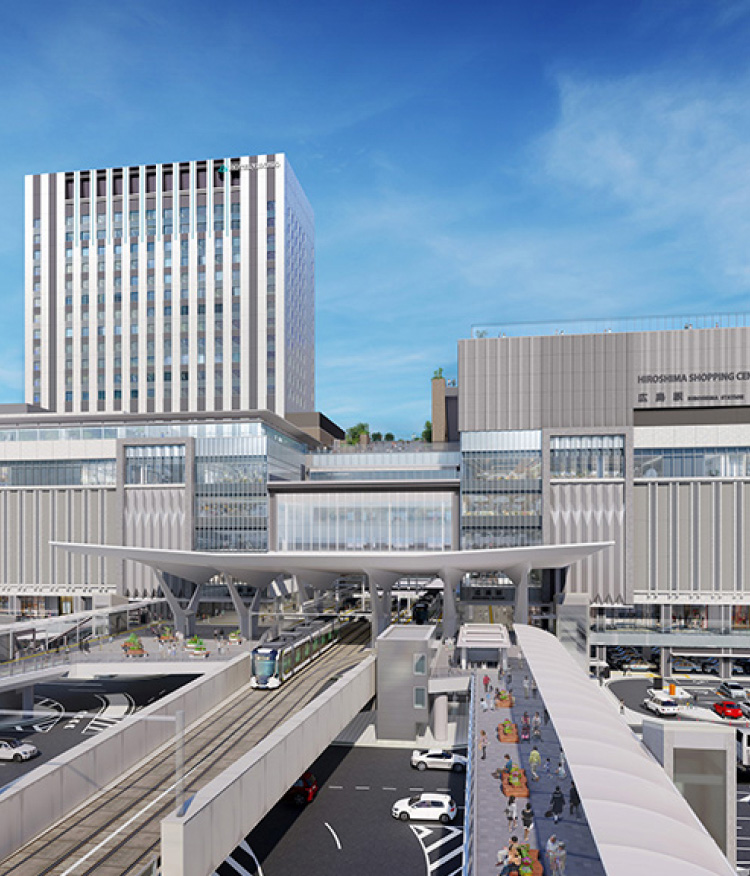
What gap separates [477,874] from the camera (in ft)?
60.5

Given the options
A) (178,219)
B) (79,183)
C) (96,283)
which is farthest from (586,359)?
(79,183)

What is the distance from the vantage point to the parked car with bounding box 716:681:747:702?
176ft

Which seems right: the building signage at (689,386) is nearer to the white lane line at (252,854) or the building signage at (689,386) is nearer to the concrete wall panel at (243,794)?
the concrete wall panel at (243,794)

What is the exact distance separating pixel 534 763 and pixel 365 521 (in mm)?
46731

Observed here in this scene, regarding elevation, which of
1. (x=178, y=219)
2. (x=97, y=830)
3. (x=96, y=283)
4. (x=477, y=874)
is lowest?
(x=97, y=830)

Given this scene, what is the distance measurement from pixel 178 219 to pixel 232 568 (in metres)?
65.1

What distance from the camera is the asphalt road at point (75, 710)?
40.8 metres

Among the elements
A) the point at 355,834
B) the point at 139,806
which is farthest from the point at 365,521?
the point at 139,806

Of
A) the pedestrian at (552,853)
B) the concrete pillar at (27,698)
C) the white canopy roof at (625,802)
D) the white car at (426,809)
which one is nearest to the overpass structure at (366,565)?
the concrete pillar at (27,698)

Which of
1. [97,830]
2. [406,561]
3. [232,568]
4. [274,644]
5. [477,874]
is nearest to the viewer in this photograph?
[477,874]

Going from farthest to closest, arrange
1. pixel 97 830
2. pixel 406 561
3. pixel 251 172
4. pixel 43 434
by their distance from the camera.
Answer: pixel 251 172, pixel 43 434, pixel 406 561, pixel 97 830

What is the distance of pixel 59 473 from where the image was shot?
73500 millimetres

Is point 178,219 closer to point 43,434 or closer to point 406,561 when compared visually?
point 43,434

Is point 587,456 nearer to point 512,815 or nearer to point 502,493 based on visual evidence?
point 502,493
